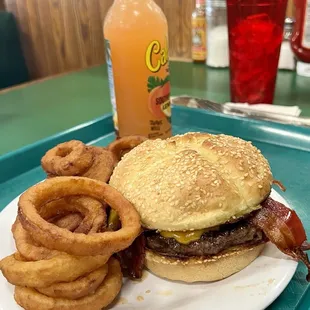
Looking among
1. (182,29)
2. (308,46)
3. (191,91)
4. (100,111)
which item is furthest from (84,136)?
(182,29)

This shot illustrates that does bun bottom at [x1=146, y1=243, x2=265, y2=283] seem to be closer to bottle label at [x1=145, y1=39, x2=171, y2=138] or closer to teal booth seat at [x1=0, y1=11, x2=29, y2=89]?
bottle label at [x1=145, y1=39, x2=171, y2=138]

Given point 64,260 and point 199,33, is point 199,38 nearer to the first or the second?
point 199,33

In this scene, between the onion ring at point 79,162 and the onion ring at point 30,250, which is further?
the onion ring at point 79,162

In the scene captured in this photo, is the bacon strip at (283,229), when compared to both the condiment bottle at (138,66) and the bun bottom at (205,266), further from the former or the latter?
the condiment bottle at (138,66)

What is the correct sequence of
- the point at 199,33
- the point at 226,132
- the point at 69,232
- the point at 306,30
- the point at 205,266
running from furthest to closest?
the point at 199,33 < the point at 306,30 < the point at 226,132 < the point at 205,266 < the point at 69,232

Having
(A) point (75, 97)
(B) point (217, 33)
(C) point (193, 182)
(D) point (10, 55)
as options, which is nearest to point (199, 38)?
(B) point (217, 33)

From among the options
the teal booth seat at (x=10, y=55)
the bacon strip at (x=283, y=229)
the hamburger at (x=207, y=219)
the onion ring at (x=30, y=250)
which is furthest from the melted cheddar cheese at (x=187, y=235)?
the teal booth seat at (x=10, y=55)

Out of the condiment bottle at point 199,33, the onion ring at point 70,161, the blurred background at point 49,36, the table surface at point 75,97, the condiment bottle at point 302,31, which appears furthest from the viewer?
the blurred background at point 49,36

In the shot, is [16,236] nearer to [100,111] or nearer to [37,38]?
[100,111]
